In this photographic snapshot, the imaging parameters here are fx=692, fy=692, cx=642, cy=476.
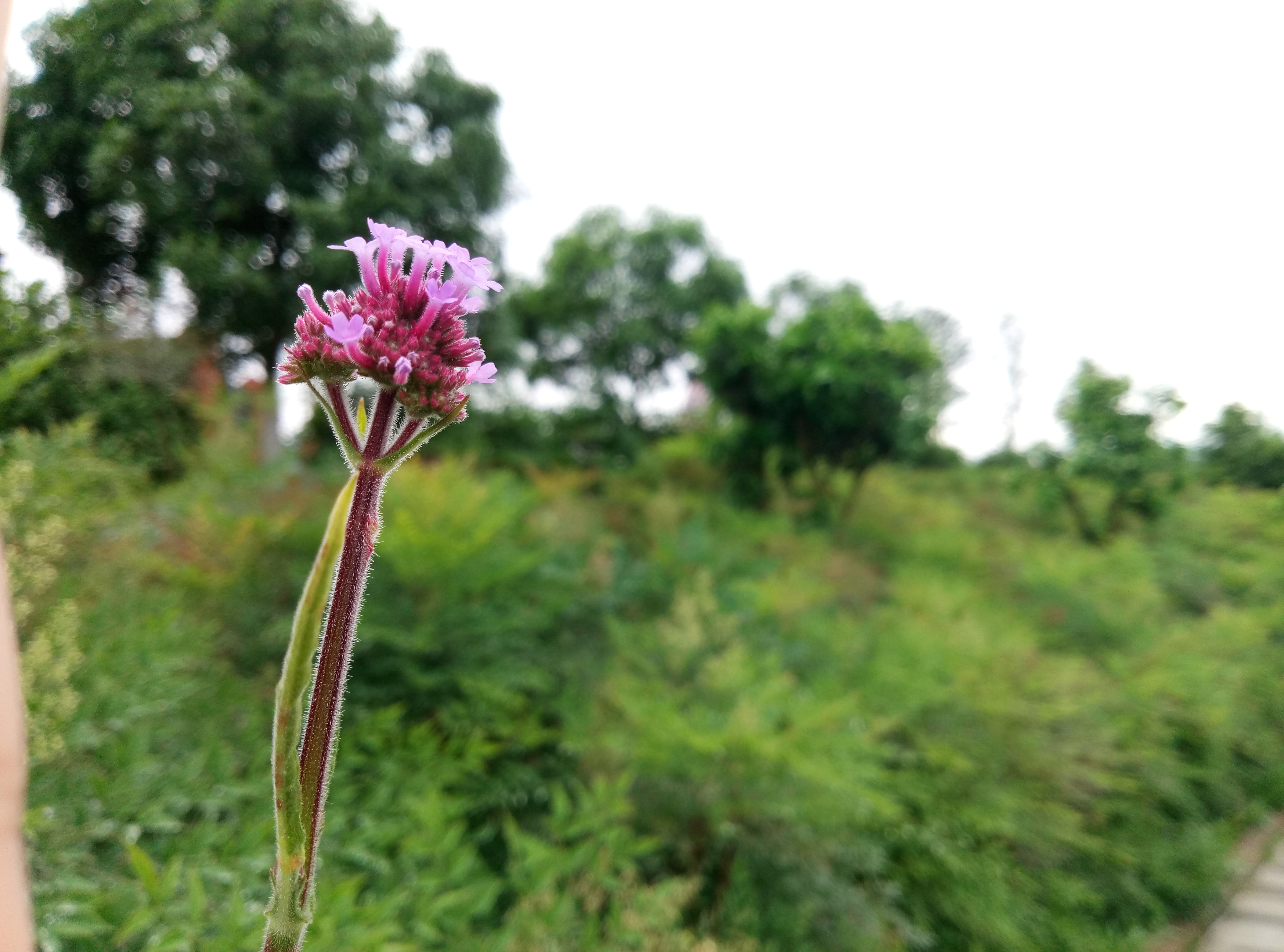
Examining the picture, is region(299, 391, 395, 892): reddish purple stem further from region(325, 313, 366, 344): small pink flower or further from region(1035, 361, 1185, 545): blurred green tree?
region(1035, 361, 1185, 545): blurred green tree

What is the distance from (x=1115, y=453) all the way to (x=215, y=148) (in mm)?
6314

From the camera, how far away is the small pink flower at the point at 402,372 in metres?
0.39

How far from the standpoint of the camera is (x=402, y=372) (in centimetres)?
39

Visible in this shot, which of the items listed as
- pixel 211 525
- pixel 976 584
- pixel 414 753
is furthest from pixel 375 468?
pixel 976 584

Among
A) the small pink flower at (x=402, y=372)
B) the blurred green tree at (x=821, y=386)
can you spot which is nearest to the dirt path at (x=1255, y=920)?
the blurred green tree at (x=821, y=386)

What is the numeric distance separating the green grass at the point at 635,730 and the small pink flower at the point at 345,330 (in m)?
0.78

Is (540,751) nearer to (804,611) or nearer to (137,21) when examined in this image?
(804,611)

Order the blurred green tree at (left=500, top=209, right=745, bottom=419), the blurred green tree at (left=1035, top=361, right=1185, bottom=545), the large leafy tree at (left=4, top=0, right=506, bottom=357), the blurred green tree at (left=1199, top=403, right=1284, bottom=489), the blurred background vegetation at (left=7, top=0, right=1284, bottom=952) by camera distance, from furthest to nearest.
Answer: the blurred green tree at (left=500, top=209, right=745, bottom=419) < the blurred green tree at (left=1035, top=361, right=1185, bottom=545) < the blurred green tree at (left=1199, top=403, right=1284, bottom=489) < the blurred background vegetation at (left=7, top=0, right=1284, bottom=952) < the large leafy tree at (left=4, top=0, right=506, bottom=357)

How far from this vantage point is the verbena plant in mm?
391

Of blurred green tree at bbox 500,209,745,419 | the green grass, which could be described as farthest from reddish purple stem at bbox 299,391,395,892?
blurred green tree at bbox 500,209,745,419

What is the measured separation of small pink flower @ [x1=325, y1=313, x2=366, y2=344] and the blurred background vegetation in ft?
2.40

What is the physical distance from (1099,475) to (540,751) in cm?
534

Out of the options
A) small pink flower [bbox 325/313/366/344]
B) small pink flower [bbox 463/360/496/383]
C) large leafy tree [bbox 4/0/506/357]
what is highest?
large leafy tree [bbox 4/0/506/357]

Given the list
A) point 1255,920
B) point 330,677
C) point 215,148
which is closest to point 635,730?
point 215,148
